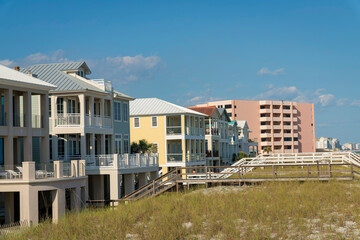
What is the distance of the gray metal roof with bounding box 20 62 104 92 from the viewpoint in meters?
37.8

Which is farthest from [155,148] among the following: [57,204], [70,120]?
[57,204]

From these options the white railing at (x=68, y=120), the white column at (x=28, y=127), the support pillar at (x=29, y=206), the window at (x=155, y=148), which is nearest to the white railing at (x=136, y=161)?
the white railing at (x=68, y=120)

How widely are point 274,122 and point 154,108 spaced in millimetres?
99175

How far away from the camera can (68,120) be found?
37688 mm

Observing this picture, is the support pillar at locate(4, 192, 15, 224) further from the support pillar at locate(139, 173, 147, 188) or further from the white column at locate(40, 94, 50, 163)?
the support pillar at locate(139, 173, 147, 188)

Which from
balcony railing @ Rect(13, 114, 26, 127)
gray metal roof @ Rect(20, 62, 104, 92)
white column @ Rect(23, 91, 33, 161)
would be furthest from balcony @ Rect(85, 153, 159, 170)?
balcony railing @ Rect(13, 114, 26, 127)

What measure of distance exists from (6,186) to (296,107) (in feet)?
442

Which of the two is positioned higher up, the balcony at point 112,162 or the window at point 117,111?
the window at point 117,111

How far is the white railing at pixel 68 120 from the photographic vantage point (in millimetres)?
37688

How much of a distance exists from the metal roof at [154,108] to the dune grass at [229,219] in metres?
26.6

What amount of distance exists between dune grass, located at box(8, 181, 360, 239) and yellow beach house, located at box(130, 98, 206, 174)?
25411 millimetres

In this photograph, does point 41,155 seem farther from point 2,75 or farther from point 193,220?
point 193,220

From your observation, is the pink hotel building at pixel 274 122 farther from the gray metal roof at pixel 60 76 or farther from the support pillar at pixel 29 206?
the support pillar at pixel 29 206

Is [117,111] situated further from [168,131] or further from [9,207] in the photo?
[9,207]
